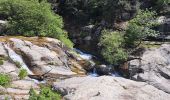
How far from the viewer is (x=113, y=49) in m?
72.2

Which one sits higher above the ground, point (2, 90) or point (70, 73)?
point (2, 90)

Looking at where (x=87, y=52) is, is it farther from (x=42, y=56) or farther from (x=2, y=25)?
(x=42, y=56)

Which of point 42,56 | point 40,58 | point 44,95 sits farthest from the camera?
point 42,56

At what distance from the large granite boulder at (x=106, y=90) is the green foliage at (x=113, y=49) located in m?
18.4

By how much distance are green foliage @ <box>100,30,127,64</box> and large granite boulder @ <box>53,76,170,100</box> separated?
18.4 meters

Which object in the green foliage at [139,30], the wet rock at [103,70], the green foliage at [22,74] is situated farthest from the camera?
the green foliage at [139,30]

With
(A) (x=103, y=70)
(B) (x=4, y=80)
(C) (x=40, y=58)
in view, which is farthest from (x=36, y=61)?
(A) (x=103, y=70)

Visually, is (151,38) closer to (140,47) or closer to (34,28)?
(140,47)

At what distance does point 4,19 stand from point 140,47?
89.4 feet

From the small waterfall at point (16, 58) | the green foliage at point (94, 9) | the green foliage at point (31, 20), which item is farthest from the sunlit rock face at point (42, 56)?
the green foliage at point (94, 9)

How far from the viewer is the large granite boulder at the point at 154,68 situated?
202ft

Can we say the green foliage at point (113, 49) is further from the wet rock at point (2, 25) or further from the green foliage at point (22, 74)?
the green foliage at point (22, 74)

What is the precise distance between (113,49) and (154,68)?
32.1 ft

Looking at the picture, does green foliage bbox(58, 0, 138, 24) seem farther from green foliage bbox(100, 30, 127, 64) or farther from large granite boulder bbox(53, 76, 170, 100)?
large granite boulder bbox(53, 76, 170, 100)
